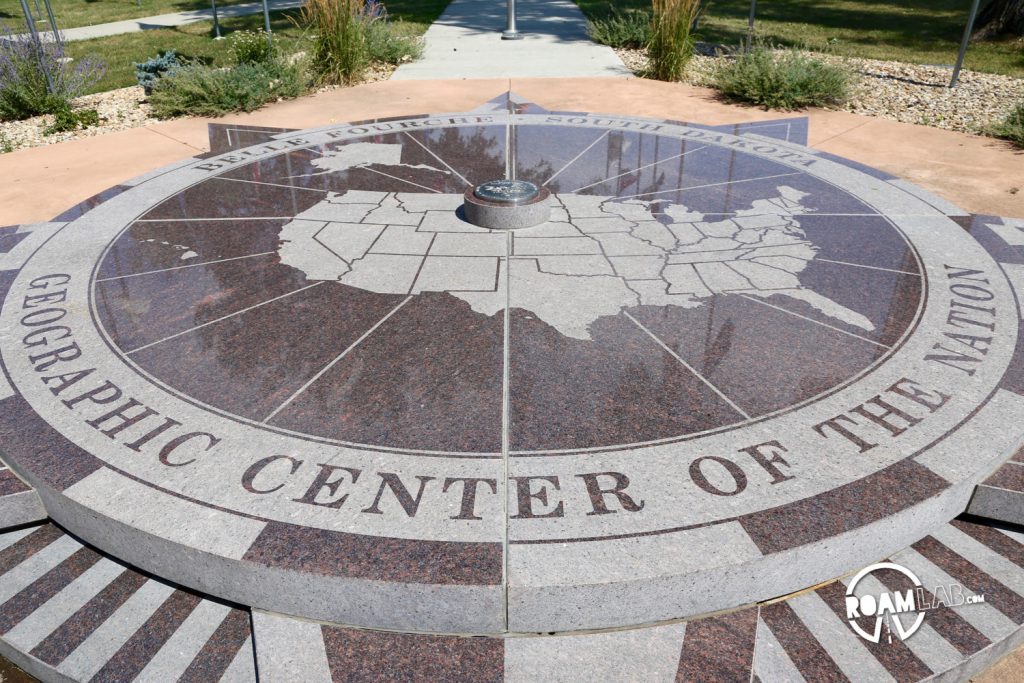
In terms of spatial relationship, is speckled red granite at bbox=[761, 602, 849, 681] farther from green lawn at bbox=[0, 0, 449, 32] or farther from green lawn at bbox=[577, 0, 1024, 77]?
green lawn at bbox=[0, 0, 449, 32]

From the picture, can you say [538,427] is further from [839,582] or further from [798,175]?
[798,175]

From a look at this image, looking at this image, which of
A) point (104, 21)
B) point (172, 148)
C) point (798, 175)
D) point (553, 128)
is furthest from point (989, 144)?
point (104, 21)

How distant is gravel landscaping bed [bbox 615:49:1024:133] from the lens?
32.5 feet

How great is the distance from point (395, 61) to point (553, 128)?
5.70 metres

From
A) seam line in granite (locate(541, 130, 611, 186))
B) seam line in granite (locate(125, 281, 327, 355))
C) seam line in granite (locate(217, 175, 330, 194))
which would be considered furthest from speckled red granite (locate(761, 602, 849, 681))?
seam line in granite (locate(217, 175, 330, 194))

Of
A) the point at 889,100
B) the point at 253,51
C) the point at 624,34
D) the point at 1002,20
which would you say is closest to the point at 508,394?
the point at 253,51

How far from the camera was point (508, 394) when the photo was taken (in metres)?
3.96

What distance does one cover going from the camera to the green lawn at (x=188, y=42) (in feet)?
44.5

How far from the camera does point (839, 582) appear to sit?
3.18 metres

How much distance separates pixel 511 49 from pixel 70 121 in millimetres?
8070

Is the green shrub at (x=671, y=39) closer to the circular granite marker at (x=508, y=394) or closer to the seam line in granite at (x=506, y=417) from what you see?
the circular granite marker at (x=508, y=394)

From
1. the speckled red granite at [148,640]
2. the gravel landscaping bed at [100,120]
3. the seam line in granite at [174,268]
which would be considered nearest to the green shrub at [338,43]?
the gravel landscaping bed at [100,120]

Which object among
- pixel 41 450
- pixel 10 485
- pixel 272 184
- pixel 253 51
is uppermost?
Answer: pixel 253 51

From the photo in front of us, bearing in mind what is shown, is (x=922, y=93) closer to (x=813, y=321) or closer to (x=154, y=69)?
(x=813, y=321)
